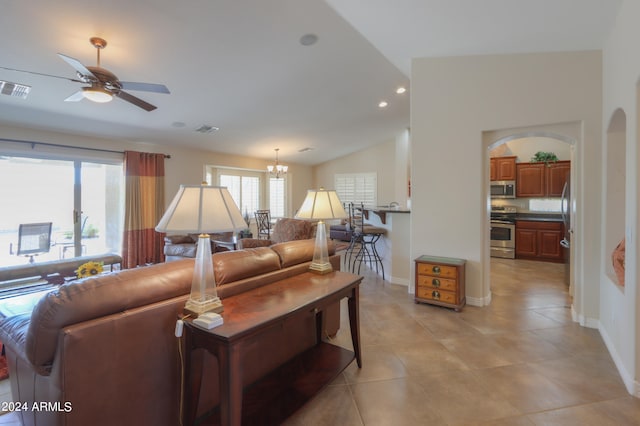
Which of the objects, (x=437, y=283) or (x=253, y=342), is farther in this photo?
(x=437, y=283)

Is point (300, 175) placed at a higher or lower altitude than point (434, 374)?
higher

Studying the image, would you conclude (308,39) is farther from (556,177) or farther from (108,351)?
(556,177)

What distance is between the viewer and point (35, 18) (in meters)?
2.51

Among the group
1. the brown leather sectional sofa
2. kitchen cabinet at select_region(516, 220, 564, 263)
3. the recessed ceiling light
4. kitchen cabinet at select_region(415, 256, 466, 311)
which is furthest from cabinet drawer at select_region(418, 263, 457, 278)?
kitchen cabinet at select_region(516, 220, 564, 263)

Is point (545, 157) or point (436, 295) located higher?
point (545, 157)

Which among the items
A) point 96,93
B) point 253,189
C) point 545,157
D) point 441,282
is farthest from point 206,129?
point 545,157

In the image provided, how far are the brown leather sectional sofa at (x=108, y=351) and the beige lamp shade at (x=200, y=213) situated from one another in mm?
332

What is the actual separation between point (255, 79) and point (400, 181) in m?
5.30

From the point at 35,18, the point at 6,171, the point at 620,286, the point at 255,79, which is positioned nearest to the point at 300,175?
the point at 255,79

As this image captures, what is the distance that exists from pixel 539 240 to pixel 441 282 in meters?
3.79

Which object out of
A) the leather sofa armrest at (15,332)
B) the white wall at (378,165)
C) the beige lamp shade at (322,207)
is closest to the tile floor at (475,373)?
the beige lamp shade at (322,207)

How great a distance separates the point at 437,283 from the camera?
359 cm

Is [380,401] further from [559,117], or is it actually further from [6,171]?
[6,171]

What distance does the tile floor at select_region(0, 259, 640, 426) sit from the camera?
183 cm
